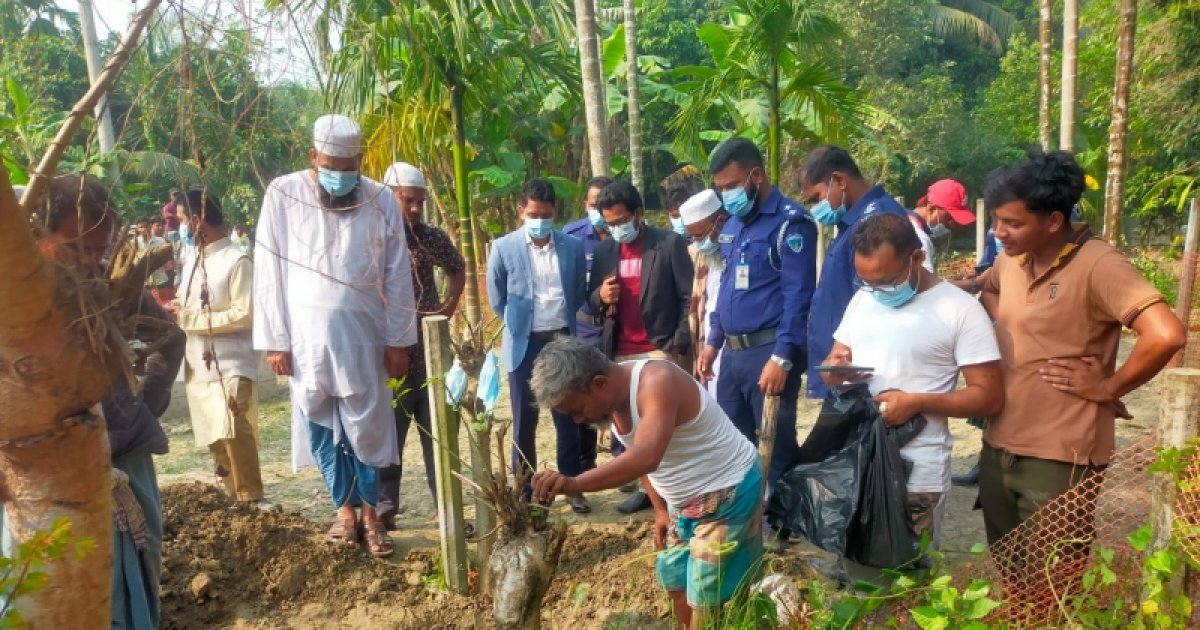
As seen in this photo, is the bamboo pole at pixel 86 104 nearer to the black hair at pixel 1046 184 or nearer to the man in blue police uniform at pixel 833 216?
the black hair at pixel 1046 184

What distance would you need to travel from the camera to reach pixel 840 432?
120 inches

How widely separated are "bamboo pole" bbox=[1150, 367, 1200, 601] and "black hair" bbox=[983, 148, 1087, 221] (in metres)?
0.58

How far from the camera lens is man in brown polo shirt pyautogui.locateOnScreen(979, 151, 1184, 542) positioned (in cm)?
256

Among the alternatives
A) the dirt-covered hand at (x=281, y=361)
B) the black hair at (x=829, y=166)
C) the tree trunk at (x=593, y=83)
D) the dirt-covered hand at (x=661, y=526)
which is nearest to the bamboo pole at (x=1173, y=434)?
the dirt-covered hand at (x=661, y=526)

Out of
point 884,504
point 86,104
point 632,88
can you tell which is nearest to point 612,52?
point 632,88

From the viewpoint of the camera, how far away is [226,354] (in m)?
4.73

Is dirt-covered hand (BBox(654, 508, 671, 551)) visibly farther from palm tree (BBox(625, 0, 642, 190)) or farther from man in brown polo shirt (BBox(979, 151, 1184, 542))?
palm tree (BBox(625, 0, 642, 190))

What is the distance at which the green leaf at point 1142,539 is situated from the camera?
2.50 metres

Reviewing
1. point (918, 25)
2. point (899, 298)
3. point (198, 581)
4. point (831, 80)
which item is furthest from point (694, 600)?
point (918, 25)

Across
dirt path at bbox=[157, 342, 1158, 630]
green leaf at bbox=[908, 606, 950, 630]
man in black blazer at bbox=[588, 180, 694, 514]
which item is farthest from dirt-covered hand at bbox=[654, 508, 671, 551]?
man in black blazer at bbox=[588, 180, 694, 514]

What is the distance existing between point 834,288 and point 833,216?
18.7 inches

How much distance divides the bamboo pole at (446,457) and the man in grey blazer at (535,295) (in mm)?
1054

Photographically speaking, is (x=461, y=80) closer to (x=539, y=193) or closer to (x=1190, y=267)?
(x=539, y=193)

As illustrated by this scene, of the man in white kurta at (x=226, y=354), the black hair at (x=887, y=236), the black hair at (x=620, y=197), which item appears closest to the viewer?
the black hair at (x=887, y=236)
